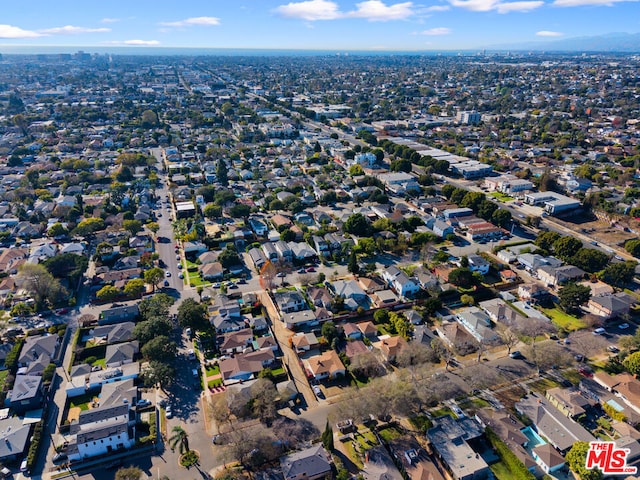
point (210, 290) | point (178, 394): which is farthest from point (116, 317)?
point (178, 394)

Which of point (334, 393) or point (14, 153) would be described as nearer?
point (334, 393)

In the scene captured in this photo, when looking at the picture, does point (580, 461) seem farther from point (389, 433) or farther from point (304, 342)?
point (304, 342)

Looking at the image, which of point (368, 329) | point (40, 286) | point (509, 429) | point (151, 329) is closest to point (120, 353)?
point (151, 329)

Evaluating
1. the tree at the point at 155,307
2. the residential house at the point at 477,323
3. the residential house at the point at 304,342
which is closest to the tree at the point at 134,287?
the tree at the point at 155,307

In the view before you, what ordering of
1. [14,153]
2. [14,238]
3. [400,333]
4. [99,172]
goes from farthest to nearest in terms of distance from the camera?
[14,153]
[99,172]
[14,238]
[400,333]

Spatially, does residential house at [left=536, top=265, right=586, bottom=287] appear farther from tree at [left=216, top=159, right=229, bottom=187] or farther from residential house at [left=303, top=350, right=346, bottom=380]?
tree at [left=216, top=159, right=229, bottom=187]

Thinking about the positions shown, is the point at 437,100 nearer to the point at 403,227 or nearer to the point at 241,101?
the point at 241,101

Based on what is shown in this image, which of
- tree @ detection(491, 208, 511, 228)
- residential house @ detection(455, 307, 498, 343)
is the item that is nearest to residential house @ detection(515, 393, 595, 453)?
residential house @ detection(455, 307, 498, 343)
